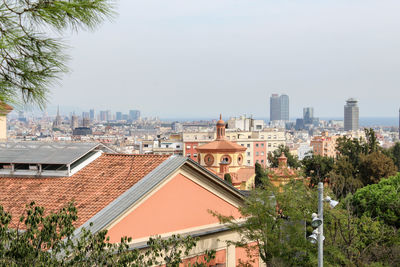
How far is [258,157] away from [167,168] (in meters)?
104

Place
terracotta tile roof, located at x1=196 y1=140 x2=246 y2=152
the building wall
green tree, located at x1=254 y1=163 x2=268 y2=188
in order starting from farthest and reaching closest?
terracotta tile roof, located at x1=196 y1=140 x2=246 y2=152 < green tree, located at x1=254 y1=163 x2=268 y2=188 < the building wall

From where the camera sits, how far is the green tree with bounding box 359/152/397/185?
41.3 m

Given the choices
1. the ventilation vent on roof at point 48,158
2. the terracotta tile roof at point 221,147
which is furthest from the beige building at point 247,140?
the ventilation vent on roof at point 48,158

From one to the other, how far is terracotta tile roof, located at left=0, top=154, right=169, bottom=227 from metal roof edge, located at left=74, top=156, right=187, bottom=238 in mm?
243

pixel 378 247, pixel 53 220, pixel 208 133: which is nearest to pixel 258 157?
pixel 208 133

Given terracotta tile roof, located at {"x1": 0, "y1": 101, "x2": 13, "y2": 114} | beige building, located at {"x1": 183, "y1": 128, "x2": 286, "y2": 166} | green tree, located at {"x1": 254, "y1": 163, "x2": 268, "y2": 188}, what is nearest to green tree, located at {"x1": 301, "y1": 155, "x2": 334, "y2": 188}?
green tree, located at {"x1": 254, "y1": 163, "x2": 268, "y2": 188}

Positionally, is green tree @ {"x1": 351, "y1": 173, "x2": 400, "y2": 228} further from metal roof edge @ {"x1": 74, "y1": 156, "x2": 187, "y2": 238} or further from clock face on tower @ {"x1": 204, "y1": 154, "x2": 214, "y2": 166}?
clock face on tower @ {"x1": 204, "y1": 154, "x2": 214, "y2": 166}

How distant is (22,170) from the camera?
1254 centimetres

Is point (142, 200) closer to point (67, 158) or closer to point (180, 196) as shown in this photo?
point (180, 196)

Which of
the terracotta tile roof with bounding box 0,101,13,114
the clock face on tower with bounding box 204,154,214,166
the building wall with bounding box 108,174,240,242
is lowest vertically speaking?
the clock face on tower with bounding box 204,154,214,166

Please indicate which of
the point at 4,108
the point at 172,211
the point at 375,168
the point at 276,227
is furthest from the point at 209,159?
the point at 4,108

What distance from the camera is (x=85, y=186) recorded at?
11562 millimetres

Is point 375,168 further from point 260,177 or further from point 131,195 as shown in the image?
point 131,195

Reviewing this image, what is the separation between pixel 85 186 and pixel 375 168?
Result: 3413cm
